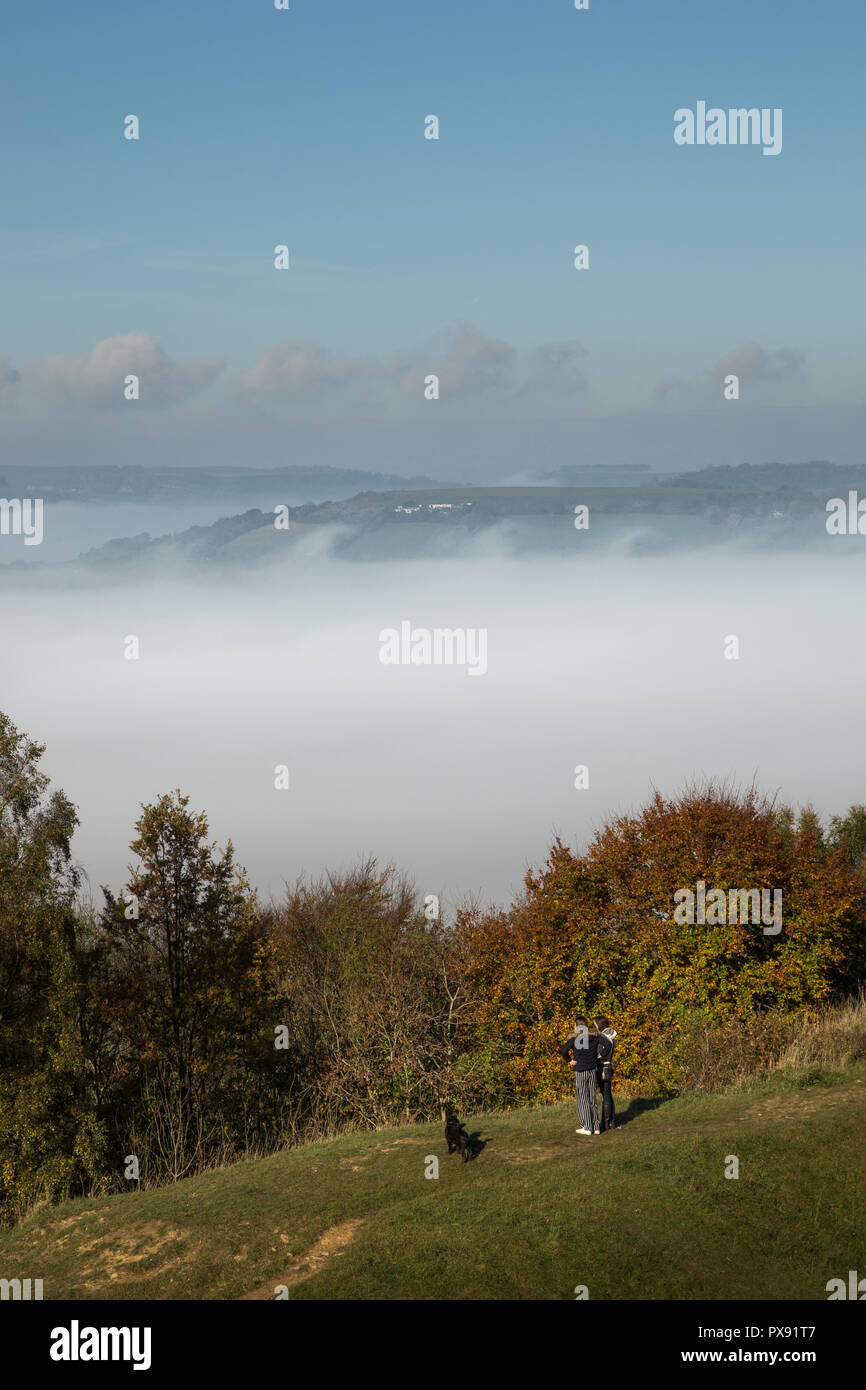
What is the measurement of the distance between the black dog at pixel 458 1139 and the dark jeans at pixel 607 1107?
2.73m

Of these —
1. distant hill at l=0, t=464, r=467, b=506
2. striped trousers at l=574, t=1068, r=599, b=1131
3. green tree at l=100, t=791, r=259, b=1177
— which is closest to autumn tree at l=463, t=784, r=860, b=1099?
green tree at l=100, t=791, r=259, b=1177

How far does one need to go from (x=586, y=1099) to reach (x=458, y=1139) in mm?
2451

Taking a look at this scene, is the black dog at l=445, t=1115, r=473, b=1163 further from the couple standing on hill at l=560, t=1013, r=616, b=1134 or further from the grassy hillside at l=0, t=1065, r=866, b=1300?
the couple standing on hill at l=560, t=1013, r=616, b=1134

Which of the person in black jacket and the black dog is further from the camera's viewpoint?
the person in black jacket

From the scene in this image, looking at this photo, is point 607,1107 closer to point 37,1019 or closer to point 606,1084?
point 606,1084

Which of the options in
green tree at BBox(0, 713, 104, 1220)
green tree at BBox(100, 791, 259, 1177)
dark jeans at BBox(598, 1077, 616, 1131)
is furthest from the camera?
green tree at BBox(100, 791, 259, 1177)

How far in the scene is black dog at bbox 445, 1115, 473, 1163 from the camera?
20516 millimetres

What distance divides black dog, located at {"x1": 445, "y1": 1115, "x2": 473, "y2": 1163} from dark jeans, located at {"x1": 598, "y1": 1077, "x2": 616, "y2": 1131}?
2.73 m

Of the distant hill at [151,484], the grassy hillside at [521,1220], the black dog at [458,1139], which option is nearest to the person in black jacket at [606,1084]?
the grassy hillside at [521,1220]

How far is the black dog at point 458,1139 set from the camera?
20516mm

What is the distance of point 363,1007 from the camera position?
39.2 meters

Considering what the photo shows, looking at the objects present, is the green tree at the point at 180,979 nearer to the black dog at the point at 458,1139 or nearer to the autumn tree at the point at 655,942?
Answer: the autumn tree at the point at 655,942

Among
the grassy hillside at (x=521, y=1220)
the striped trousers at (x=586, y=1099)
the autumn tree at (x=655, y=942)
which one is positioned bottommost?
the grassy hillside at (x=521, y=1220)
